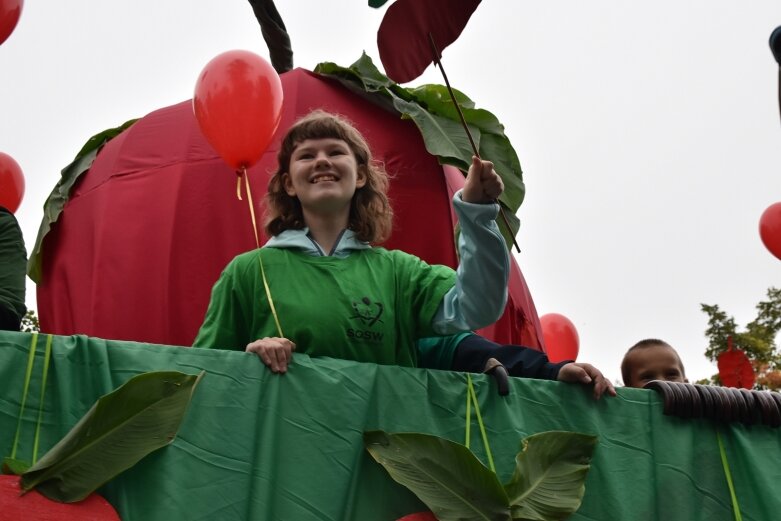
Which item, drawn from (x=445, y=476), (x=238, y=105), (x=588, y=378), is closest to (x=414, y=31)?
(x=588, y=378)

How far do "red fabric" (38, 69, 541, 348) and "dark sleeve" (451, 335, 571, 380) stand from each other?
143 centimetres

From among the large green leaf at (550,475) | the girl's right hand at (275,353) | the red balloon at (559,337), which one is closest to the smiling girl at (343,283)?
the girl's right hand at (275,353)

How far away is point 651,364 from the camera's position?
3.17 m

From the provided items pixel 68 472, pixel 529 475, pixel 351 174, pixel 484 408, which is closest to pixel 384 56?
pixel 351 174

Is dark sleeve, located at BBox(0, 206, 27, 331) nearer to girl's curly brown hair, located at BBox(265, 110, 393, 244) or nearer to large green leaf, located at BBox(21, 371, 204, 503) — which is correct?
girl's curly brown hair, located at BBox(265, 110, 393, 244)

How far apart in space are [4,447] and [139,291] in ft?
6.40

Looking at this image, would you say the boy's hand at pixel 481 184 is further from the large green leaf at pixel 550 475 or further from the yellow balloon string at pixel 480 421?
the large green leaf at pixel 550 475

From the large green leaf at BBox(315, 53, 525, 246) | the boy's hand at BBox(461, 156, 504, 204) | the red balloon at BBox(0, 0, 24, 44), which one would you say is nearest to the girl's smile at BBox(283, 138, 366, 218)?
the boy's hand at BBox(461, 156, 504, 204)

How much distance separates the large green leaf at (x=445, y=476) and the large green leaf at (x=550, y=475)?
59mm

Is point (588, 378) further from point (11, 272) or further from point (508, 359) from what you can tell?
point (11, 272)

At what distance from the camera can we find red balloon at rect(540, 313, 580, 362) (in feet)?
16.6

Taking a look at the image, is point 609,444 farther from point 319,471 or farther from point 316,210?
point 316,210

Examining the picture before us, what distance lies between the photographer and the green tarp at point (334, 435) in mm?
1819

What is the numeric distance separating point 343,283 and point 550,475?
624mm
